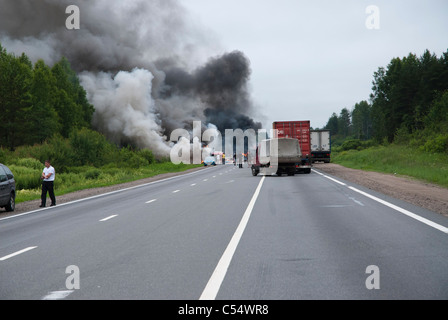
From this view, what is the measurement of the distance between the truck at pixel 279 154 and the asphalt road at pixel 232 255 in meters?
16.7

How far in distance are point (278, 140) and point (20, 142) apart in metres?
38.7

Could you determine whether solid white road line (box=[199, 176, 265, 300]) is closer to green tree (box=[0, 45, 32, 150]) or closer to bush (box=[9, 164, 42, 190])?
bush (box=[9, 164, 42, 190])

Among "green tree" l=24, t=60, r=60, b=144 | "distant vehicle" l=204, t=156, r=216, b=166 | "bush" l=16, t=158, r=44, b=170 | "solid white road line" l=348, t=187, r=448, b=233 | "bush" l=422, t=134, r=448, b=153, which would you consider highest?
"green tree" l=24, t=60, r=60, b=144

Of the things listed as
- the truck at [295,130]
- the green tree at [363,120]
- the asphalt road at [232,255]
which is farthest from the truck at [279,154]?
the green tree at [363,120]

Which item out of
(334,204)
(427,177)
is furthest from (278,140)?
(334,204)

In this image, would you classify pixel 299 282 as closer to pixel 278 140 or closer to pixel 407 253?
pixel 407 253

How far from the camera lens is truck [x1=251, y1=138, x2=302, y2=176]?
97.5ft

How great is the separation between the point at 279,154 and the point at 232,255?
76.0 feet

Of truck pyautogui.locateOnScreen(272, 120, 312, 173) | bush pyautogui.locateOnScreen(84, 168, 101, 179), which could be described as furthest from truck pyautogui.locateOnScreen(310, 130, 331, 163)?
bush pyautogui.locateOnScreen(84, 168, 101, 179)

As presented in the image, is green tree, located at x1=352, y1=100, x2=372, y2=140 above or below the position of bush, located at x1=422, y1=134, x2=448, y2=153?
above

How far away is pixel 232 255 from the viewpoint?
7023 mm

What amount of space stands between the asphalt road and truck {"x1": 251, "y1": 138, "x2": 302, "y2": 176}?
16.7m

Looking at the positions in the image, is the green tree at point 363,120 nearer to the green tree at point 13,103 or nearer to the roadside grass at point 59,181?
the green tree at point 13,103

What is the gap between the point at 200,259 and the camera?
6.80 metres
